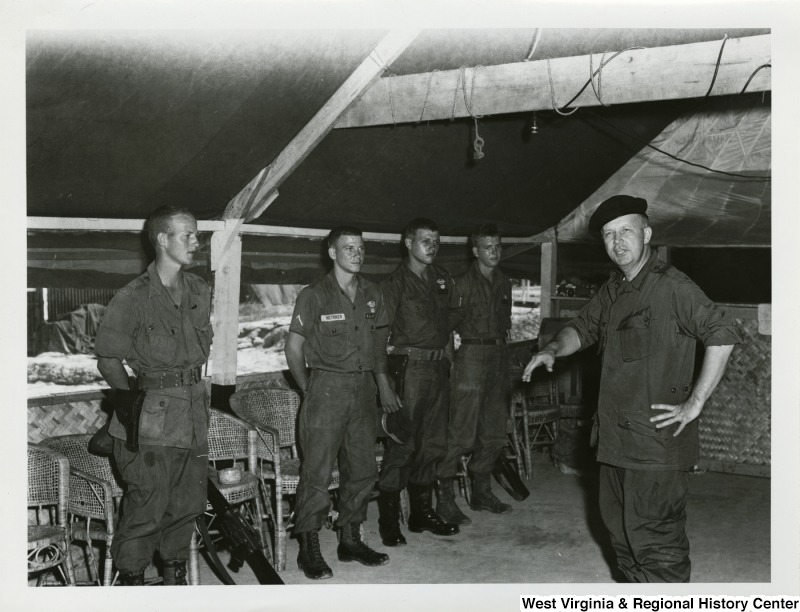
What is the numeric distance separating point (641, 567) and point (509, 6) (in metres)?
2.56

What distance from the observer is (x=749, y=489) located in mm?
6223

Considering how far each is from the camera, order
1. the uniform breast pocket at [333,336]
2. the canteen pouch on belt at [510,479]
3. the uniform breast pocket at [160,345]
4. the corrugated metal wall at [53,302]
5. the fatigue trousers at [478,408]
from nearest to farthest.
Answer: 1. the uniform breast pocket at [160,345]
2. the uniform breast pocket at [333,336]
3. the corrugated metal wall at [53,302]
4. the fatigue trousers at [478,408]
5. the canteen pouch on belt at [510,479]

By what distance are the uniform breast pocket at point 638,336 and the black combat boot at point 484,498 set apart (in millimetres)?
2307

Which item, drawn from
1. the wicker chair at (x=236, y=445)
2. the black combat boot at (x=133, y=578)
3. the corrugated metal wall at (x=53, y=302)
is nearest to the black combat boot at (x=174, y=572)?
the black combat boot at (x=133, y=578)

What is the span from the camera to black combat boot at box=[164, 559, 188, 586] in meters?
3.90

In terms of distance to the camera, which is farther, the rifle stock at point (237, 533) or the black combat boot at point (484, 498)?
the black combat boot at point (484, 498)

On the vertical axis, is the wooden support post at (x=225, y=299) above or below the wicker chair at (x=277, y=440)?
above

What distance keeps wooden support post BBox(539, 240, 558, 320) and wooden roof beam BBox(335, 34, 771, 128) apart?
3520mm

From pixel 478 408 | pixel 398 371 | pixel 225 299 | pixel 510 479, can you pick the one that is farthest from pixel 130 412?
pixel 510 479

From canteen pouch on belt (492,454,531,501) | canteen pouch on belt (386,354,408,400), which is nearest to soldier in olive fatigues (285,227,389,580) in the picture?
canteen pouch on belt (386,354,408,400)

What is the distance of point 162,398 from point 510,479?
10.2ft

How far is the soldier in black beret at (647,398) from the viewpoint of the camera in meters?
3.54

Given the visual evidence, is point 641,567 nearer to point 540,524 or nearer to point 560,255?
point 540,524

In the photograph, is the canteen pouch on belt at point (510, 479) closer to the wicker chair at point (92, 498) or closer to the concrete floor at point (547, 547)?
the concrete floor at point (547, 547)
